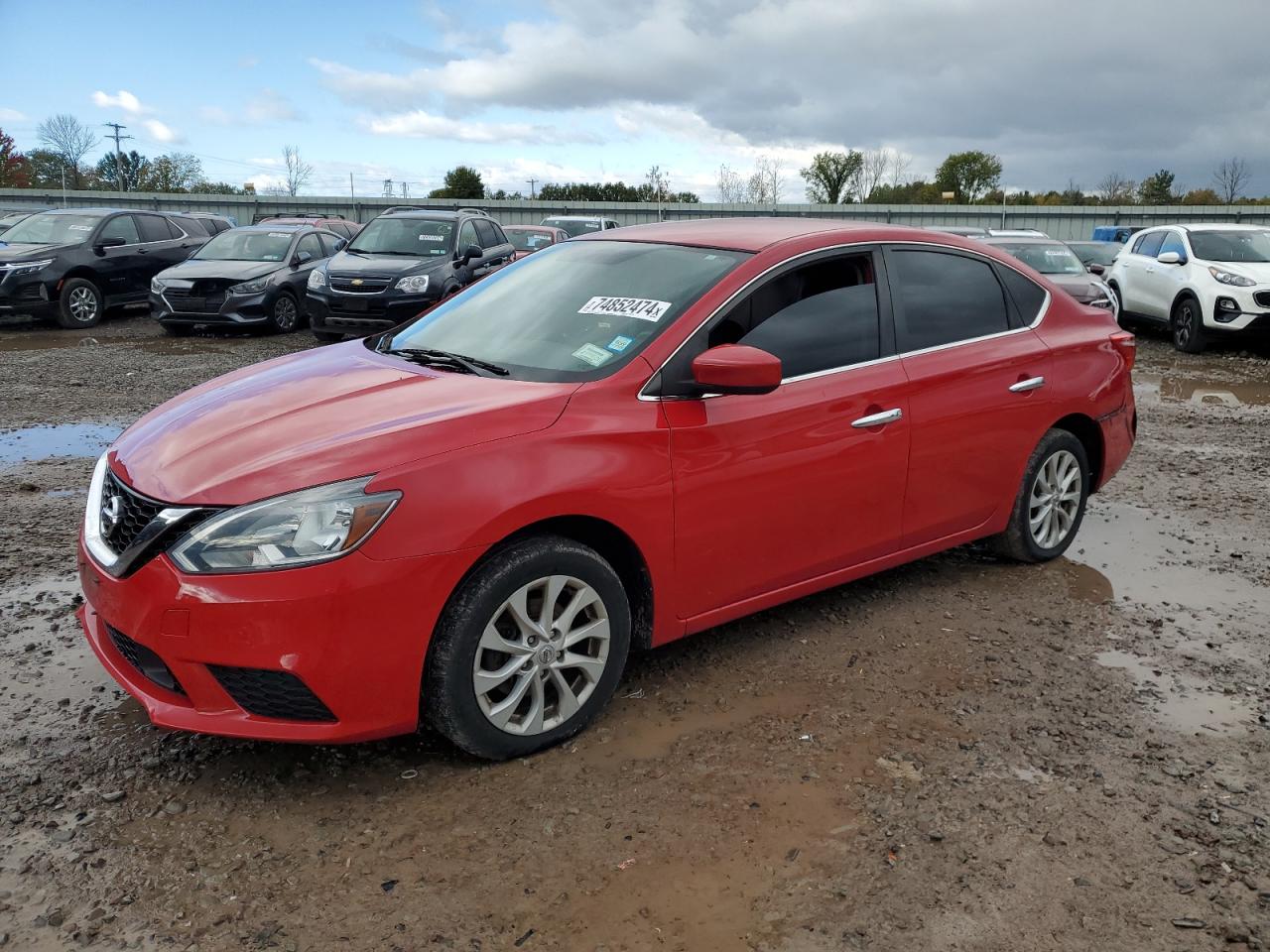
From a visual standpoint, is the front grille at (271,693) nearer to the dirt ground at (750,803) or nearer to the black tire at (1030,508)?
the dirt ground at (750,803)

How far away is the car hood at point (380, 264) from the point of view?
523 inches

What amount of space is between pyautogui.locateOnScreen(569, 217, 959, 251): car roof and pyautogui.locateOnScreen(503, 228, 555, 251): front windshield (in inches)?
542

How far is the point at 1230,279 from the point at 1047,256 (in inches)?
105

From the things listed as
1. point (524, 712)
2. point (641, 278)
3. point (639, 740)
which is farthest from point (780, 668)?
point (641, 278)

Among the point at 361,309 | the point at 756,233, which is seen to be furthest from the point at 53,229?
the point at 756,233

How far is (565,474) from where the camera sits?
10.6ft

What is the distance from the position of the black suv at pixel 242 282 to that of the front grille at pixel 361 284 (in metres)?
1.53

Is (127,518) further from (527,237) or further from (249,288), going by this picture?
(527,237)

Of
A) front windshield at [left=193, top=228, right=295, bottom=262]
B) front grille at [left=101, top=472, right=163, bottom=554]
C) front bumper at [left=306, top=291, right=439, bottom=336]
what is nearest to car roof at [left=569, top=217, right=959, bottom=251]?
front grille at [left=101, top=472, right=163, bottom=554]

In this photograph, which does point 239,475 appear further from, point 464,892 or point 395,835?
point 464,892

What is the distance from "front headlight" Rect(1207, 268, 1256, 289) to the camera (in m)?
12.8

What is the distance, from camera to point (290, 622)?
9.29ft

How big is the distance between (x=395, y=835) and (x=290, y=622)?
2.17 ft

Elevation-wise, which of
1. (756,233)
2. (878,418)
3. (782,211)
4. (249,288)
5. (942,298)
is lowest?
(249,288)
